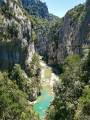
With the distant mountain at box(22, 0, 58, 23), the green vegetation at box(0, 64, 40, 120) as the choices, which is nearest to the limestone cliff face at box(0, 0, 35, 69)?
the green vegetation at box(0, 64, 40, 120)

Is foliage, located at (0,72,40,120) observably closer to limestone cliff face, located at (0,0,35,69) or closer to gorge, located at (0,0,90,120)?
gorge, located at (0,0,90,120)

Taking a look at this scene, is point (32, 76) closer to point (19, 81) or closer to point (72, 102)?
point (19, 81)

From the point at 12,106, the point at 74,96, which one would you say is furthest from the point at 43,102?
the point at 74,96

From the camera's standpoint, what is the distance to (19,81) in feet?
95.9

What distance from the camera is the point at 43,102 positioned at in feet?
121

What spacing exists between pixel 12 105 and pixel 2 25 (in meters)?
19.8

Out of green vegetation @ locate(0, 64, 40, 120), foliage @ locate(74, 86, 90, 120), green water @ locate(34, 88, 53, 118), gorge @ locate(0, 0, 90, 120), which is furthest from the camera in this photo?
green water @ locate(34, 88, 53, 118)

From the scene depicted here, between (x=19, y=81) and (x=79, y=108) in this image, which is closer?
(x=79, y=108)

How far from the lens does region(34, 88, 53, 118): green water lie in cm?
3300

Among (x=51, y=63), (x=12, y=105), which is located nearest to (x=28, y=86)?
(x=12, y=105)

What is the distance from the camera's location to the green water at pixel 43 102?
33000 mm

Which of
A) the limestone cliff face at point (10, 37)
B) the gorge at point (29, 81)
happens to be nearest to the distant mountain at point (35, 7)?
the gorge at point (29, 81)

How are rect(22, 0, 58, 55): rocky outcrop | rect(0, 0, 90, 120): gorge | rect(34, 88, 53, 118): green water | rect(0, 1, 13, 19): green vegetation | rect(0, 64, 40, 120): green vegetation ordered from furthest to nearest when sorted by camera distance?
rect(22, 0, 58, 55): rocky outcrop
rect(34, 88, 53, 118): green water
rect(0, 1, 13, 19): green vegetation
rect(0, 64, 40, 120): green vegetation
rect(0, 0, 90, 120): gorge

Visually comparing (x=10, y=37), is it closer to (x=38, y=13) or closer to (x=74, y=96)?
(x=74, y=96)
